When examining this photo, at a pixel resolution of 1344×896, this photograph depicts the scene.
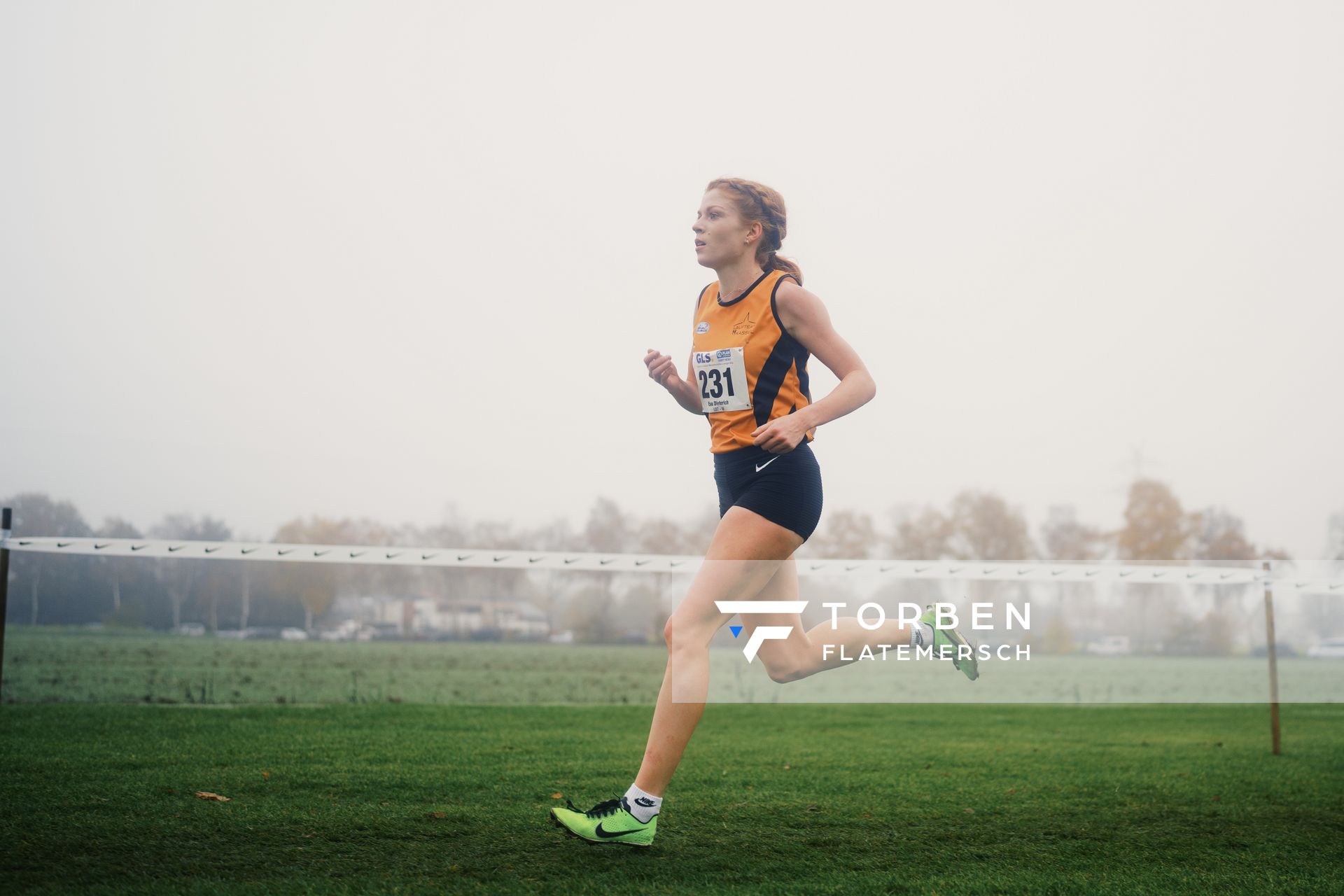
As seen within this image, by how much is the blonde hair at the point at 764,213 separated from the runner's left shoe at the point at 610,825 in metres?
1.88

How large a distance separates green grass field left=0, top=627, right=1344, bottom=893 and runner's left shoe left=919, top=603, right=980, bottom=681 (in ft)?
1.99

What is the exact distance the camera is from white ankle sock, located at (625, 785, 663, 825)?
10.6 ft

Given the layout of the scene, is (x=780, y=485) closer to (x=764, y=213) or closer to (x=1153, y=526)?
(x=764, y=213)

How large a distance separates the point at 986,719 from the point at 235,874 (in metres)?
7.73

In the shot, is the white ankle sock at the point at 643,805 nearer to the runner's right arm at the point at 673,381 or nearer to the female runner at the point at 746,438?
the female runner at the point at 746,438

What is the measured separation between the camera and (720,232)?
3.57 meters

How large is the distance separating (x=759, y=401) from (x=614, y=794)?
85.5 inches

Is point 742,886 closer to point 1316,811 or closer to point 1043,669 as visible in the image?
point 1316,811

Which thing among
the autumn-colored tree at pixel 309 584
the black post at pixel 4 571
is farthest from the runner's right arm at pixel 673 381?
the autumn-colored tree at pixel 309 584

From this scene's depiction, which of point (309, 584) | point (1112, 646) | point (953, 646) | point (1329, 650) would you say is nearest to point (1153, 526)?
point (1112, 646)

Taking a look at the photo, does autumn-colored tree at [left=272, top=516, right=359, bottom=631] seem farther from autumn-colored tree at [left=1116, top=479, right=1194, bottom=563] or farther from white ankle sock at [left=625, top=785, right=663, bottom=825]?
autumn-colored tree at [left=1116, top=479, right=1194, bottom=563]

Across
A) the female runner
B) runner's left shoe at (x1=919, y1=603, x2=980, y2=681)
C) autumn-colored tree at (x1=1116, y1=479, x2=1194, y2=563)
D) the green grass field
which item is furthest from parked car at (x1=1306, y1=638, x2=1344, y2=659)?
autumn-colored tree at (x1=1116, y1=479, x2=1194, y2=563)

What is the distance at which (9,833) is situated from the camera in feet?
10.7

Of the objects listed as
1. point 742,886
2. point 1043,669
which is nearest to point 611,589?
point 1043,669
